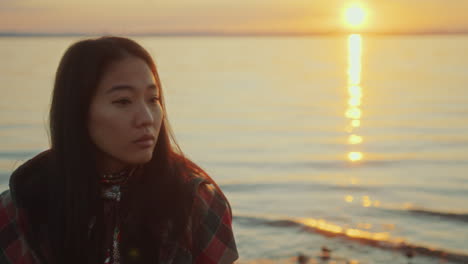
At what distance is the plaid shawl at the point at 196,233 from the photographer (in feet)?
8.71

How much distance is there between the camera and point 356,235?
8.85 metres

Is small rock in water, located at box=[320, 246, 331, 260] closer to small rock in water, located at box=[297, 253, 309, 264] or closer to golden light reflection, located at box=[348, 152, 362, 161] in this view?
small rock in water, located at box=[297, 253, 309, 264]

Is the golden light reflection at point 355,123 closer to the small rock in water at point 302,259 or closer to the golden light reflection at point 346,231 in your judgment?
the golden light reflection at point 346,231

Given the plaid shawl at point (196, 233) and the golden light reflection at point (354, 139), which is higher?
the plaid shawl at point (196, 233)

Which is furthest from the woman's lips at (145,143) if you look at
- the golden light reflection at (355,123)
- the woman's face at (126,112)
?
the golden light reflection at (355,123)

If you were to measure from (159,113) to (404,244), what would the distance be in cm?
634

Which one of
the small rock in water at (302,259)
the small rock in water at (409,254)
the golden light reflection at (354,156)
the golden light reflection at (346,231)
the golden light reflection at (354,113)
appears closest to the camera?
the small rock in water at (409,254)

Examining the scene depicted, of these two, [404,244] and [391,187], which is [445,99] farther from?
[404,244]

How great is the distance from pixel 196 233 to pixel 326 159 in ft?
43.3

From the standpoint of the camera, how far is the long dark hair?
8.72 feet

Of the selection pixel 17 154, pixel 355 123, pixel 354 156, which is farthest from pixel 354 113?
pixel 17 154

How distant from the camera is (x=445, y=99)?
96.1 ft

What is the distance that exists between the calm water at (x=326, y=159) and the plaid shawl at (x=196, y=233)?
53.9 inches

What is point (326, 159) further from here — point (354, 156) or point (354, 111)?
point (354, 111)
